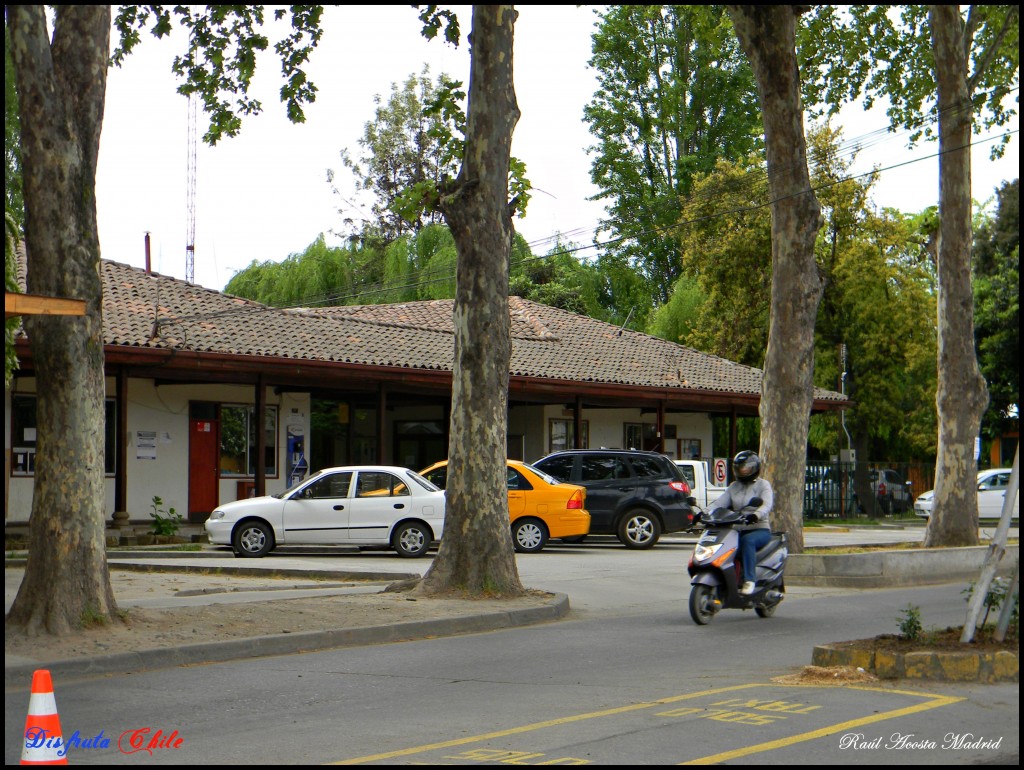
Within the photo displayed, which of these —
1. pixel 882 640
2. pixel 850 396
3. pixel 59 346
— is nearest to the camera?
pixel 882 640

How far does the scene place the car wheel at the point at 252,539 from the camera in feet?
71.1

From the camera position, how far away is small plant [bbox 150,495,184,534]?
25.1 meters

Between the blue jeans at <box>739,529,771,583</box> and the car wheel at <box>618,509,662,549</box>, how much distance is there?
11.0 m

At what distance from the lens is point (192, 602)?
46.7ft

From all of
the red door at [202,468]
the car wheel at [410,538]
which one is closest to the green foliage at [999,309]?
the red door at [202,468]

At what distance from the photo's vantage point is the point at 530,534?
22750 millimetres

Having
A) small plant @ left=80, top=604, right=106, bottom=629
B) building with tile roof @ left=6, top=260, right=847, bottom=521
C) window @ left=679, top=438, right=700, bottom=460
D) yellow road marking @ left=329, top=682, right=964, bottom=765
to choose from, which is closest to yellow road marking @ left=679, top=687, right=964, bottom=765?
yellow road marking @ left=329, top=682, right=964, bottom=765

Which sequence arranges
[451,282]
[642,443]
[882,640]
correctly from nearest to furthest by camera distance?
[882,640] → [642,443] → [451,282]

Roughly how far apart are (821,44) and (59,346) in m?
16.1

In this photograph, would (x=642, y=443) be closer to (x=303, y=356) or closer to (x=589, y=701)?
(x=303, y=356)

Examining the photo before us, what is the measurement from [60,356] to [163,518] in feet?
53.9

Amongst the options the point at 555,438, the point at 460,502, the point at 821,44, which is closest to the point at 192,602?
the point at 460,502

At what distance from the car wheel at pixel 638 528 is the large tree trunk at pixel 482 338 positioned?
9659 mm

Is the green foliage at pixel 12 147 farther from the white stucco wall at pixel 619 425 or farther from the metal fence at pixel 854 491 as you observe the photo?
the metal fence at pixel 854 491
